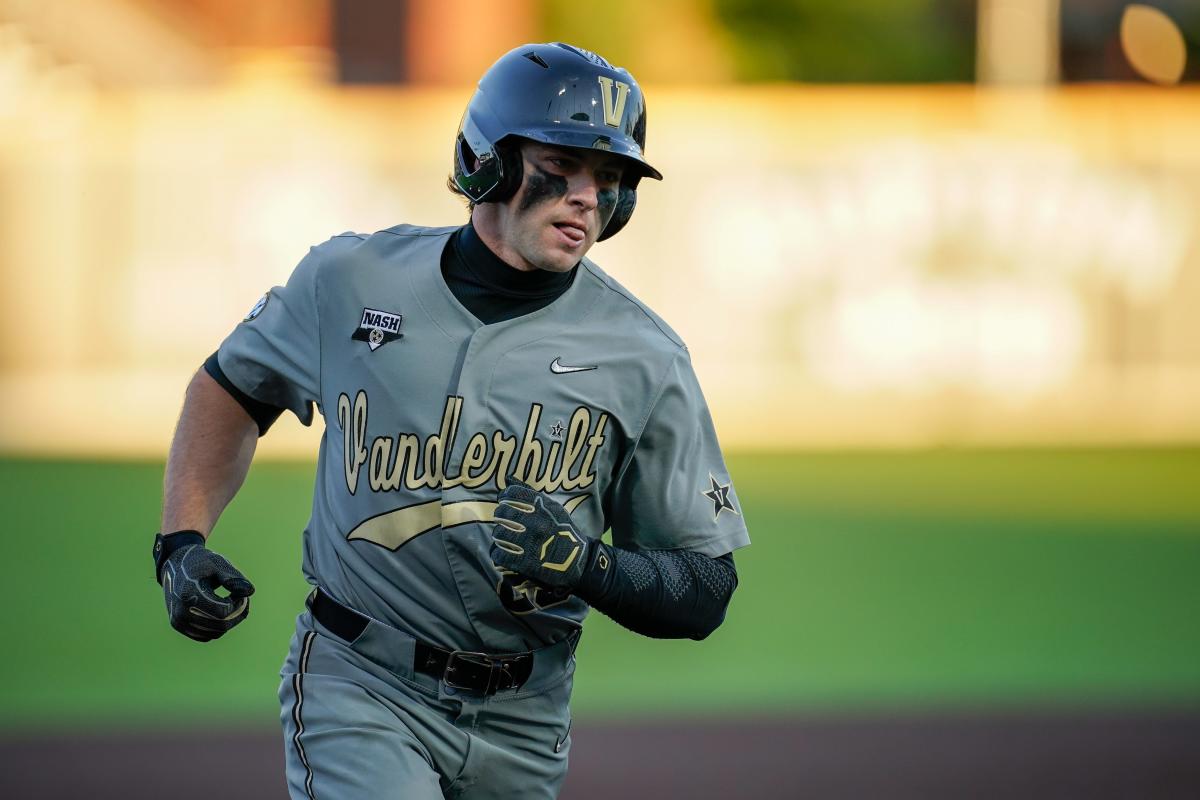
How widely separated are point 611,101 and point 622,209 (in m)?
0.28

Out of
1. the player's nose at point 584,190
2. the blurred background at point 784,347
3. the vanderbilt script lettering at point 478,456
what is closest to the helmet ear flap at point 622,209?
the player's nose at point 584,190

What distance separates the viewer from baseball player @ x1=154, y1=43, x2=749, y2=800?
12.4 ft

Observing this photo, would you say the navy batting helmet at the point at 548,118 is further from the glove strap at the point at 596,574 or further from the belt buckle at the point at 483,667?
the belt buckle at the point at 483,667

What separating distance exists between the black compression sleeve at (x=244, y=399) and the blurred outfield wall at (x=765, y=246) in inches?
465

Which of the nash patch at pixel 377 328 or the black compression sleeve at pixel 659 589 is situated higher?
the nash patch at pixel 377 328

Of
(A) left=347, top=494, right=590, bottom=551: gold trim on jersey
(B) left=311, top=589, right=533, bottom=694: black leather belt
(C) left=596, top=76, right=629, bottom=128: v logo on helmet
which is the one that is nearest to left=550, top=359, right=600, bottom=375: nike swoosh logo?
(A) left=347, top=494, right=590, bottom=551: gold trim on jersey

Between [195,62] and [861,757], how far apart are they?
1815 cm

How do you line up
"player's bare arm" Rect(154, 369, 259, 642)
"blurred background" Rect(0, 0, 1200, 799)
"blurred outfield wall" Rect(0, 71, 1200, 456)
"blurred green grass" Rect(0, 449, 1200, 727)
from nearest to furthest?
1. "player's bare arm" Rect(154, 369, 259, 642)
2. "blurred green grass" Rect(0, 449, 1200, 727)
3. "blurred background" Rect(0, 0, 1200, 799)
4. "blurred outfield wall" Rect(0, 71, 1200, 456)

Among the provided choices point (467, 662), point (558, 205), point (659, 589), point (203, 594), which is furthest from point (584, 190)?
point (203, 594)

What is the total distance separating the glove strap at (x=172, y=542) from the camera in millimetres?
3945

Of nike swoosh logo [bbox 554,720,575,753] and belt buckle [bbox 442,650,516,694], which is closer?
belt buckle [bbox 442,650,516,694]

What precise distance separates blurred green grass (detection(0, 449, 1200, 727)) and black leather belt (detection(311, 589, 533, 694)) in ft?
13.6

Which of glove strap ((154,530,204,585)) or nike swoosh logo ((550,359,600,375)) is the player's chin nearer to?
nike swoosh logo ((550,359,600,375))

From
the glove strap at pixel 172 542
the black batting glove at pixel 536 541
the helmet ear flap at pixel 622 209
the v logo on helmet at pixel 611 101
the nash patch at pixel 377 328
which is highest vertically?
the v logo on helmet at pixel 611 101
